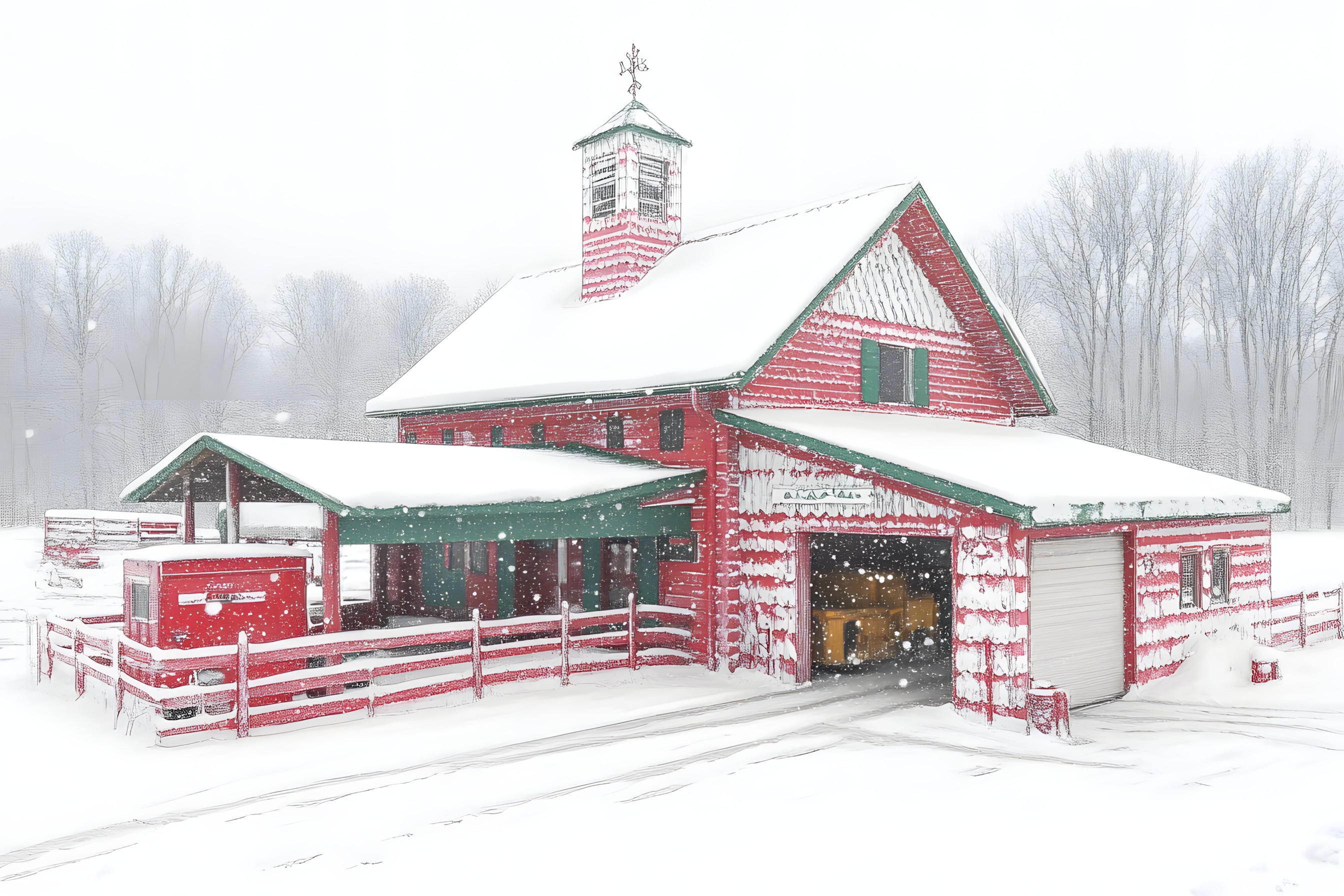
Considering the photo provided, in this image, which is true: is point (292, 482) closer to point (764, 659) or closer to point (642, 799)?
point (642, 799)

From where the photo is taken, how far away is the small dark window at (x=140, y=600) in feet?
42.1

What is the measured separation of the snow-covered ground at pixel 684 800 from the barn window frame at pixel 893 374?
651cm

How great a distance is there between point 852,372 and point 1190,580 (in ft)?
21.8

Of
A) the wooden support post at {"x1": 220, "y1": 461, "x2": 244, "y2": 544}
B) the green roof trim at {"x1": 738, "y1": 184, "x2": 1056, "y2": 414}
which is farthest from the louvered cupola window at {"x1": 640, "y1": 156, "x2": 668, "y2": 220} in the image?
the wooden support post at {"x1": 220, "y1": 461, "x2": 244, "y2": 544}

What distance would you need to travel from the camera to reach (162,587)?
40.4 ft

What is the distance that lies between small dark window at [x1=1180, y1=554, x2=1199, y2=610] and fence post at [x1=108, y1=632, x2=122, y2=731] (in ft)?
51.5

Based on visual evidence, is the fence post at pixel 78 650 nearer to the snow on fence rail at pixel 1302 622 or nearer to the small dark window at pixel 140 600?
the small dark window at pixel 140 600

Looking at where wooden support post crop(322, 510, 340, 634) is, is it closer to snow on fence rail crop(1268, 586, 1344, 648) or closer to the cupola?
the cupola

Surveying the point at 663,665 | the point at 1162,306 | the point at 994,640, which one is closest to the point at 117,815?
the point at 663,665

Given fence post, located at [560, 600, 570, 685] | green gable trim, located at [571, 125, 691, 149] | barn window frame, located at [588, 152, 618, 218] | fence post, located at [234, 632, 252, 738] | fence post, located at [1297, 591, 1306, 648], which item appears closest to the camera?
fence post, located at [234, 632, 252, 738]

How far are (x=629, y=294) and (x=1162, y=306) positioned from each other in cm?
3420

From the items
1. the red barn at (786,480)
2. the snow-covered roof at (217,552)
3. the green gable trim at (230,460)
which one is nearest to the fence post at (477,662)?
the red barn at (786,480)

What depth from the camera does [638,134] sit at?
22.3 metres

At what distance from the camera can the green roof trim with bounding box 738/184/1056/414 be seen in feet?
52.5
